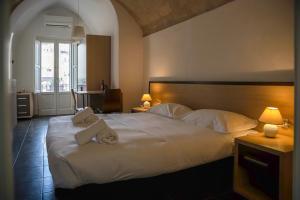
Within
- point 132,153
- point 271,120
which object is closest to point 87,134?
point 132,153

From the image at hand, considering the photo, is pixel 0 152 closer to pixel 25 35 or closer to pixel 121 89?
pixel 121 89

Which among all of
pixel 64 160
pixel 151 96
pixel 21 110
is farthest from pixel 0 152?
pixel 21 110

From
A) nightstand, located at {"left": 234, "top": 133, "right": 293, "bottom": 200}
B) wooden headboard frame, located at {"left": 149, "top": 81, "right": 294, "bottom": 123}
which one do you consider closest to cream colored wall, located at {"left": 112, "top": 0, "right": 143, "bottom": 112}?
wooden headboard frame, located at {"left": 149, "top": 81, "right": 294, "bottom": 123}

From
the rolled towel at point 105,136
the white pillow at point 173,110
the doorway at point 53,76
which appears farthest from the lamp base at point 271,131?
the doorway at point 53,76

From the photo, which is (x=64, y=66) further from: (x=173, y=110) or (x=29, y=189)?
(x=29, y=189)

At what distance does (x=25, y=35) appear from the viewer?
6.81 metres

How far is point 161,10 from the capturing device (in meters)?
4.49

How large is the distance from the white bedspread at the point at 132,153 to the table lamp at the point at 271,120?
15.8 inches

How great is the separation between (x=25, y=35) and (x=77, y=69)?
174 centimetres

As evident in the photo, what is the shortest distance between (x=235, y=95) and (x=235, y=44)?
682mm

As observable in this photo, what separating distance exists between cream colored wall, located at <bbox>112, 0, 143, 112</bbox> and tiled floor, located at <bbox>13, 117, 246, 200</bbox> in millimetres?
2088

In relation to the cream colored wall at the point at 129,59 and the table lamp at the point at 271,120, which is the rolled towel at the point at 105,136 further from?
the cream colored wall at the point at 129,59

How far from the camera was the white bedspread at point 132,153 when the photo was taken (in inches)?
71.2

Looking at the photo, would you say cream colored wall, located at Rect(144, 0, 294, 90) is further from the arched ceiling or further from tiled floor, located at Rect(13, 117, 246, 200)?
tiled floor, located at Rect(13, 117, 246, 200)
